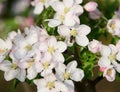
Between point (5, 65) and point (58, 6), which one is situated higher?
point (58, 6)

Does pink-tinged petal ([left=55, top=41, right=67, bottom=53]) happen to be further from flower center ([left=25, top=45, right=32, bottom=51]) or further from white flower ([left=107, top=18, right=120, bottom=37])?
white flower ([left=107, top=18, right=120, bottom=37])

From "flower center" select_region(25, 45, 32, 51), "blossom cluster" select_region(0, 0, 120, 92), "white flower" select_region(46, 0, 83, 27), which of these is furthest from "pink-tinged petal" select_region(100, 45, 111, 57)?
"flower center" select_region(25, 45, 32, 51)

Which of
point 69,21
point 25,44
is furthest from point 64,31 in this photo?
point 25,44

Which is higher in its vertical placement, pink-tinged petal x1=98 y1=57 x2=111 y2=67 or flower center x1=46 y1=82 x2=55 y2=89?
pink-tinged petal x1=98 y1=57 x2=111 y2=67

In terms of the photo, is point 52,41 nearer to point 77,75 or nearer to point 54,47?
point 54,47

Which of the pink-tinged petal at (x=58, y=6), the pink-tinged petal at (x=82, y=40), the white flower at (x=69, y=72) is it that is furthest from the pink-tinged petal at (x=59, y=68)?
the pink-tinged petal at (x=58, y=6)
